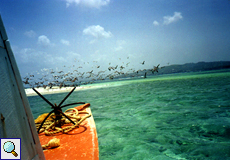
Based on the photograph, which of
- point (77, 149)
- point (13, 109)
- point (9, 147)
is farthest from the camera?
point (77, 149)

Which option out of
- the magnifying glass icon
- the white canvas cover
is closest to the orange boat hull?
the white canvas cover

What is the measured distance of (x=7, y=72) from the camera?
1.30 meters

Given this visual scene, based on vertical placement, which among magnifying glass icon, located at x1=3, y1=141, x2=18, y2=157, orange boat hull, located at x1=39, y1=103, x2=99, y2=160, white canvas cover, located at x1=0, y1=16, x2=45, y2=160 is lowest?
orange boat hull, located at x1=39, y1=103, x2=99, y2=160

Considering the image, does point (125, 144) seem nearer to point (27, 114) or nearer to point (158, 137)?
point (158, 137)

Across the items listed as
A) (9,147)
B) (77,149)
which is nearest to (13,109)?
(9,147)

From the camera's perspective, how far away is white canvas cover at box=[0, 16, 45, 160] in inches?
44.9

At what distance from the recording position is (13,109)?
1.26 m

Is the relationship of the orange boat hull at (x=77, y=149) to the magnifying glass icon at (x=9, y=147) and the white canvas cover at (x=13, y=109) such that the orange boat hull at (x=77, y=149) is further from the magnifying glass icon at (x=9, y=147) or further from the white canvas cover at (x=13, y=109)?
the magnifying glass icon at (x=9, y=147)

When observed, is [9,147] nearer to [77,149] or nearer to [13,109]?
[13,109]

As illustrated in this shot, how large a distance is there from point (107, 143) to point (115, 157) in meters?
0.92

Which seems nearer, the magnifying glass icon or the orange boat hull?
the magnifying glass icon

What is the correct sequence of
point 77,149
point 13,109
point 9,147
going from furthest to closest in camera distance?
1. point 77,149
2. point 13,109
3. point 9,147

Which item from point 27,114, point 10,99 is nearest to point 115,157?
point 27,114

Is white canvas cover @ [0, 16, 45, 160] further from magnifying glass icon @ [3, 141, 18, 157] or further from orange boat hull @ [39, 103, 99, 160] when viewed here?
orange boat hull @ [39, 103, 99, 160]
